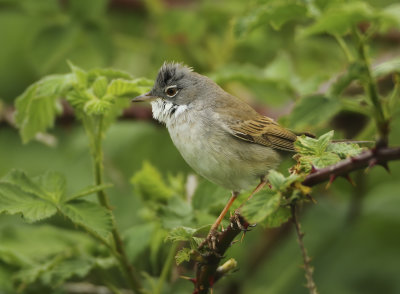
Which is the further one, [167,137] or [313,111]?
[167,137]

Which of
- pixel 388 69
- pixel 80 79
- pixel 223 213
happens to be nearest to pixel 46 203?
pixel 80 79

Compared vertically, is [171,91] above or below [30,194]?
above

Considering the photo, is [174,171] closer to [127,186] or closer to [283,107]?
[127,186]

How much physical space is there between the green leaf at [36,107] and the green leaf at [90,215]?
21.8 inches

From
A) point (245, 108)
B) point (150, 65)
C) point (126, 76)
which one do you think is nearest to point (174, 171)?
point (150, 65)

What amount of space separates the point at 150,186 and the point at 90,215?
0.67 m

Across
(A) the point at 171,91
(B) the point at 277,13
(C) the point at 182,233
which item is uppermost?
(A) the point at 171,91

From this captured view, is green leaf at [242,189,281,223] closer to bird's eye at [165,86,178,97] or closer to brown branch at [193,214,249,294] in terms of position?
brown branch at [193,214,249,294]

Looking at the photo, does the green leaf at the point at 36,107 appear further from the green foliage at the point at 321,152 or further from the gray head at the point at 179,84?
the green foliage at the point at 321,152

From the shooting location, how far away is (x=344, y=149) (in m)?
2.16

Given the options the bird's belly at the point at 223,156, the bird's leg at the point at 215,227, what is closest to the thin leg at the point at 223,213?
the bird's leg at the point at 215,227

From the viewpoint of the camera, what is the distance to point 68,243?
342 cm

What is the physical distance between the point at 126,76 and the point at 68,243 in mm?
1145

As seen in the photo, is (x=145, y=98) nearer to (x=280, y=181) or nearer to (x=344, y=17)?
(x=344, y=17)
